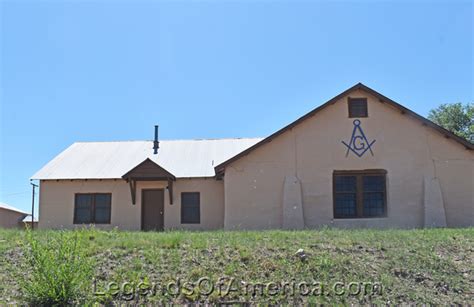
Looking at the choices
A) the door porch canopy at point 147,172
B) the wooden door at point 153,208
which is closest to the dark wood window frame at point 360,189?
the door porch canopy at point 147,172

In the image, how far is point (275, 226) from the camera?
19031 mm

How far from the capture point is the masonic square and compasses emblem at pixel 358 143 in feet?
63.3

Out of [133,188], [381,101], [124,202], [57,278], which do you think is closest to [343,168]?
[381,101]

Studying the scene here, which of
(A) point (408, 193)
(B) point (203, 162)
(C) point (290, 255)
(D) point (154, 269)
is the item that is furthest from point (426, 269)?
(B) point (203, 162)

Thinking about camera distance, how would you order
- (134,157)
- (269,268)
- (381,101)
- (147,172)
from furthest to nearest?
(134,157) → (147,172) → (381,101) → (269,268)

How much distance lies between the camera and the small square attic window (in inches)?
772

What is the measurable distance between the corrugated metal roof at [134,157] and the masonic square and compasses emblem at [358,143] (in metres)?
5.96

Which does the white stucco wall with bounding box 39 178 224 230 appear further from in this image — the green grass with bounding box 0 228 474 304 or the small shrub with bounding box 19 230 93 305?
the small shrub with bounding box 19 230 93 305

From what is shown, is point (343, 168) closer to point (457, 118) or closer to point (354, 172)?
point (354, 172)

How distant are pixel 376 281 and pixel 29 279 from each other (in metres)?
6.97

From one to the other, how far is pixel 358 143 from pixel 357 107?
57.2 inches

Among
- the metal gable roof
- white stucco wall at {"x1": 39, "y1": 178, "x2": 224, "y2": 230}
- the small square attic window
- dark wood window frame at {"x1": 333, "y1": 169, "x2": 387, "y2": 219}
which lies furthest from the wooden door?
the small square attic window

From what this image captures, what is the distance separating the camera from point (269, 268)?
10820mm

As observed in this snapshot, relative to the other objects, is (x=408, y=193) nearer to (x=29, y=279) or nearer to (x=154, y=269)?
(x=154, y=269)
